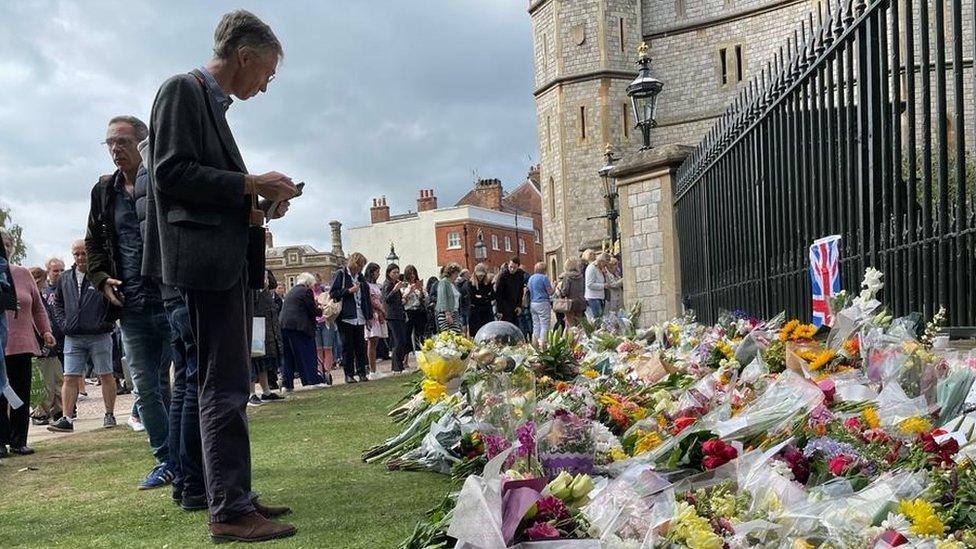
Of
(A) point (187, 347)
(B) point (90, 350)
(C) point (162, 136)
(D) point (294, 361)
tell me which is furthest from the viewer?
(D) point (294, 361)

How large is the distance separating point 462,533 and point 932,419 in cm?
206

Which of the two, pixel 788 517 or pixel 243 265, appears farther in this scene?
pixel 243 265

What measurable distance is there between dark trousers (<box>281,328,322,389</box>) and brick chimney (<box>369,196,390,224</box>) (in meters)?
59.1

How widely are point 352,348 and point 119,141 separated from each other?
28.4ft

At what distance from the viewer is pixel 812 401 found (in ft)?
10.6

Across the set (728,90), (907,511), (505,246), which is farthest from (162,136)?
(505,246)

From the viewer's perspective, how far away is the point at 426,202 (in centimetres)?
6850

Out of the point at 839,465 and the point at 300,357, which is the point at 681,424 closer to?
the point at 839,465

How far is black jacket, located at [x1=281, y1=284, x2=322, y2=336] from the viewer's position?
12.1m

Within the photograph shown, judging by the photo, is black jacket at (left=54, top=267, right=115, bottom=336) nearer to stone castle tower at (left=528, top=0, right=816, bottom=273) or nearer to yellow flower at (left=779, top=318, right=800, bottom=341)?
yellow flower at (left=779, top=318, right=800, bottom=341)

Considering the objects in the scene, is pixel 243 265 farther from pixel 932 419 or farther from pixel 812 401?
pixel 932 419

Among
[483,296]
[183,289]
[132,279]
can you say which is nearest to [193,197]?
[183,289]

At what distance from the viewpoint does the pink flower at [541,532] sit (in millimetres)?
2283

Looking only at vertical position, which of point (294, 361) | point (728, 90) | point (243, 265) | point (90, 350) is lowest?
point (294, 361)
